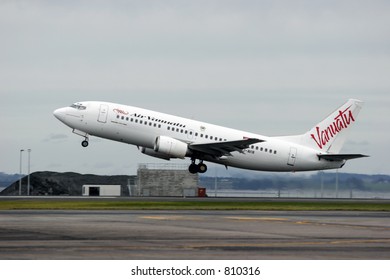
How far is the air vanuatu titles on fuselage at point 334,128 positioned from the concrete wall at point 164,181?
80.3 ft

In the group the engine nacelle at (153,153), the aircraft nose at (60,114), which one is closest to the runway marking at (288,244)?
the engine nacelle at (153,153)

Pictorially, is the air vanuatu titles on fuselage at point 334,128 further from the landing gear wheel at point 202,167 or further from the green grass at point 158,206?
the green grass at point 158,206

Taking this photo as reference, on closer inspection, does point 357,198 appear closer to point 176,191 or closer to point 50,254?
point 176,191

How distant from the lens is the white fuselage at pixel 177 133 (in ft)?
239

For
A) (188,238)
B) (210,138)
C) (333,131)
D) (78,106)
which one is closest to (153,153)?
(210,138)

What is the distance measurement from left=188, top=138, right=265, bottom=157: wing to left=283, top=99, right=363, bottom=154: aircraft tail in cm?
798

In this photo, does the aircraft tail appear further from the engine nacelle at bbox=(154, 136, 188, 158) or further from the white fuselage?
the engine nacelle at bbox=(154, 136, 188, 158)

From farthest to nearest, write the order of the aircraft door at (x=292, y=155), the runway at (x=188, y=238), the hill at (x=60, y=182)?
the hill at (x=60, y=182) → the aircraft door at (x=292, y=155) → the runway at (x=188, y=238)

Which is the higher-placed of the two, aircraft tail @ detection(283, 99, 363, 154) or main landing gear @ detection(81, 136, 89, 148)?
aircraft tail @ detection(283, 99, 363, 154)

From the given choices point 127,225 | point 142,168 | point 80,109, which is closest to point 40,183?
point 142,168

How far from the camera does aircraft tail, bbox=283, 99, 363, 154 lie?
83562 mm

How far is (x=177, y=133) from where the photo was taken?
75.8 m

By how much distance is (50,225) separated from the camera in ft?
116

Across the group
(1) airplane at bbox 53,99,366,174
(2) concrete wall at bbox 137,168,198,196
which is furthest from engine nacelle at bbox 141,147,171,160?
(2) concrete wall at bbox 137,168,198,196
